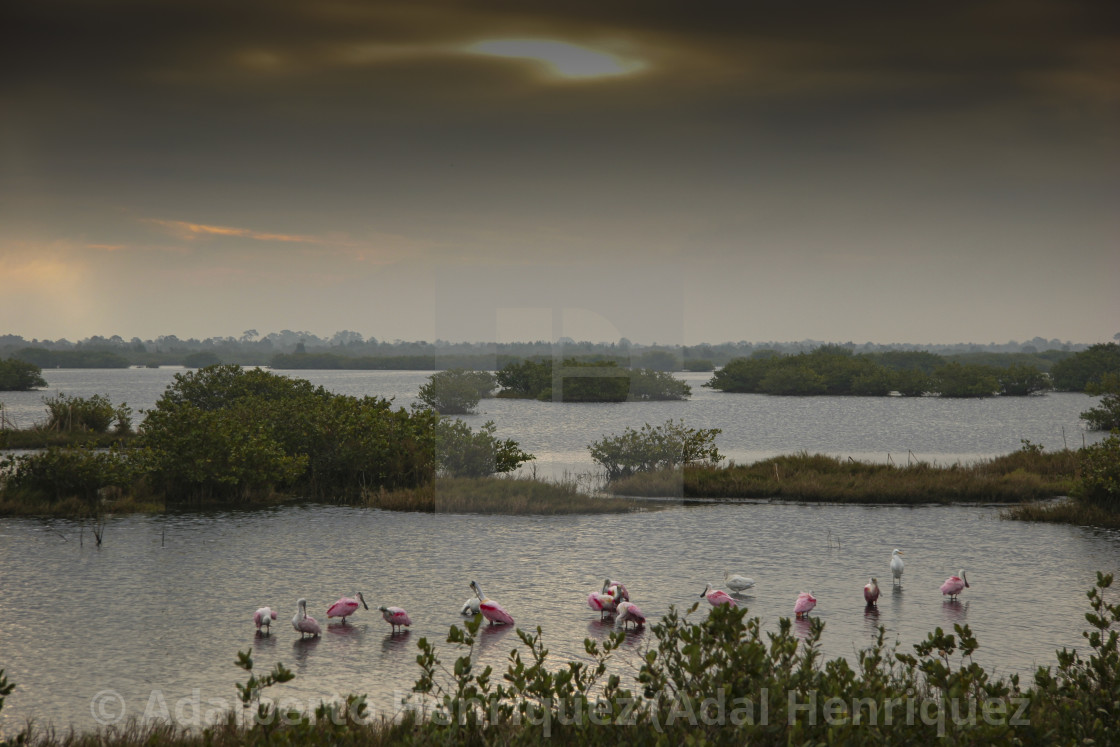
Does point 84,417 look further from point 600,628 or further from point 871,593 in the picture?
point 871,593

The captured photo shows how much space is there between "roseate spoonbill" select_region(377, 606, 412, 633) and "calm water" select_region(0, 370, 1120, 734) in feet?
0.82

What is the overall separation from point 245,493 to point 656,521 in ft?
37.9

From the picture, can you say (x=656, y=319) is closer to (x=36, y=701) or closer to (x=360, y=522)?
(x=360, y=522)

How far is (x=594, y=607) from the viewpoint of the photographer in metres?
12.7

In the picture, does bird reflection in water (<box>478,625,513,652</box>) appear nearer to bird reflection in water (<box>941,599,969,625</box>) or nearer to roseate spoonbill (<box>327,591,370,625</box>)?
roseate spoonbill (<box>327,591,370,625</box>)

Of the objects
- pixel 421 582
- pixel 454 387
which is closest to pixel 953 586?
pixel 421 582

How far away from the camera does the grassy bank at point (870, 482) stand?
25469mm

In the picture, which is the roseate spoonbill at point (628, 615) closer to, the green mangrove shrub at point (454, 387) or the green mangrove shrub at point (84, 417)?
the green mangrove shrub at point (454, 387)

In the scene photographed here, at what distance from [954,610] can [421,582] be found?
8727 mm

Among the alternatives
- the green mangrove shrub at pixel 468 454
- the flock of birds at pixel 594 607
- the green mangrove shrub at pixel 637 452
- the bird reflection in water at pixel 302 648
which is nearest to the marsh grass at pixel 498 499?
the green mangrove shrub at pixel 468 454

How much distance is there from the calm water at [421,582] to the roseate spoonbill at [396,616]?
0.25 metres

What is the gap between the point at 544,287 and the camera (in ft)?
68.2

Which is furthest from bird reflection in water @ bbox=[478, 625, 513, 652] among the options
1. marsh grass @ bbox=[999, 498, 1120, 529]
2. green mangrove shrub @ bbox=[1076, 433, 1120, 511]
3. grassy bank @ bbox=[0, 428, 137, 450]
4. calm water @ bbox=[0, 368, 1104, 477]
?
grassy bank @ bbox=[0, 428, 137, 450]

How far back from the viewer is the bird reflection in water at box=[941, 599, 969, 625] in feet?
40.5
